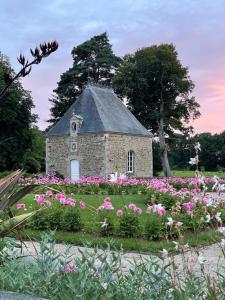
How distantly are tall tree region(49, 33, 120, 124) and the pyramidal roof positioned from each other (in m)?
11.2

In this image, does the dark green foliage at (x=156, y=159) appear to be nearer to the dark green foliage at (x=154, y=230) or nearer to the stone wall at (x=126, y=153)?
the stone wall at (x=126, y=153)

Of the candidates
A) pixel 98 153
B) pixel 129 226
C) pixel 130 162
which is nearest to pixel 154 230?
pixel 129 226

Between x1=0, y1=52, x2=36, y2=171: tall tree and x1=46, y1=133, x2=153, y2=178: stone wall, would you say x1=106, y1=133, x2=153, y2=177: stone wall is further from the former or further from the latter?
x1=0, y1=52, x2=36, y2=171: tall tree

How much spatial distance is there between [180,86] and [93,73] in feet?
31.6

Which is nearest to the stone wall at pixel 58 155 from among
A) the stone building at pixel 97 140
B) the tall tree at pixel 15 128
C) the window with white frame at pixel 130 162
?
the stone building at pixel 97 140

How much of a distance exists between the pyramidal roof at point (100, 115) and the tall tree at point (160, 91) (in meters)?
5.59

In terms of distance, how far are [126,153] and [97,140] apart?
262 centimetres

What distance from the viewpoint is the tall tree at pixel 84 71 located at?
43.7m

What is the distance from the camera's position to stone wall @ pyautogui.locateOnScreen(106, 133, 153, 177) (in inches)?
1169

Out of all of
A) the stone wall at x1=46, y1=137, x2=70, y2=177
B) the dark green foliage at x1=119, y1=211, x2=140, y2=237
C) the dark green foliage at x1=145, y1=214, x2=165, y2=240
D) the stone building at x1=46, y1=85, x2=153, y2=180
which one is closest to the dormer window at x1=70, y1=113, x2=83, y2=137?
the stone building at x1=46, y1=85, x2=153, y2=180

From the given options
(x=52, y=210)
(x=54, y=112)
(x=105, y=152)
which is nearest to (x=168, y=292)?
(x=52, y=210)

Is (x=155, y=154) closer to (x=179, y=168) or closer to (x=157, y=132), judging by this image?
(x=157, y=132)

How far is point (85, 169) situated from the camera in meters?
30.2

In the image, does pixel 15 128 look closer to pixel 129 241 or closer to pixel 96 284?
pixel 129 241
